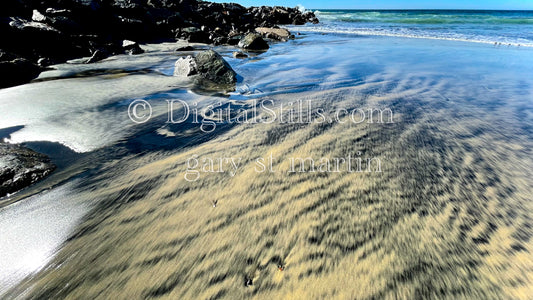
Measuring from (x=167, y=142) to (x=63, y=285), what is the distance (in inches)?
65.9

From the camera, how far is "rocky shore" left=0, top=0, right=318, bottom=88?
6.32 meters

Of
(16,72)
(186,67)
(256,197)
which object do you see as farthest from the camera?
(186,67)

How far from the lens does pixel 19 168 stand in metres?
1.92

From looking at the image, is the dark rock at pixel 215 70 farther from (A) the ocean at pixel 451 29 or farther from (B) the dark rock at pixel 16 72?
(A) the ocean at pixel 451 29

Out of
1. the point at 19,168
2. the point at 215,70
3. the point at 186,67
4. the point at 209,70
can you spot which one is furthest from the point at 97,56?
the point at 19,168

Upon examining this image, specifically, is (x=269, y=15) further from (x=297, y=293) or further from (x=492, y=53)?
(x=297, y=293)

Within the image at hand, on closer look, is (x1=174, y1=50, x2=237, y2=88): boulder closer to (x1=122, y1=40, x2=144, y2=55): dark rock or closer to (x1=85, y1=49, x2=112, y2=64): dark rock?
(x1=85, y1=49, x2=112, y2=64): dark rock

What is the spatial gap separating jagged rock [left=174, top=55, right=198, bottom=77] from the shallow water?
182 cm

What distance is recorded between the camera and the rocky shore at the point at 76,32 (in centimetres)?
632

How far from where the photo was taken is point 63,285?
1.20m

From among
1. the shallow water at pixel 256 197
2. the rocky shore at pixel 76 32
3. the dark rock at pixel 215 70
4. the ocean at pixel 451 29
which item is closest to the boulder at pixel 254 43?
the rocky shore at pixel 76 32

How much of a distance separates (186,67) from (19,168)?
13.9 feet

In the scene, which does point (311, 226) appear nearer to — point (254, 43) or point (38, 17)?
point (254, 43)

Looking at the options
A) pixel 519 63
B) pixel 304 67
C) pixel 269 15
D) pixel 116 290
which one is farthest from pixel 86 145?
pixel 269 15
